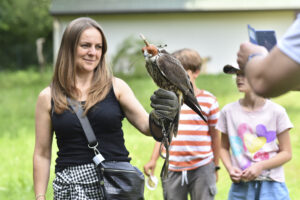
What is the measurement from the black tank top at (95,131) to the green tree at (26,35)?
37.4 m

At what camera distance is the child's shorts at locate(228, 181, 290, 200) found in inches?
161

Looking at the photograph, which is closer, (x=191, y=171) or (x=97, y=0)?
(x=191, y=171)

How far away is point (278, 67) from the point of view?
213 centimetres

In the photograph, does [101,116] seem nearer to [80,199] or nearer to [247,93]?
[80,199]

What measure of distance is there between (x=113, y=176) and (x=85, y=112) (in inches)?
19.0

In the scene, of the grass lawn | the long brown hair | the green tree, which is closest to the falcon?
the long brown hair

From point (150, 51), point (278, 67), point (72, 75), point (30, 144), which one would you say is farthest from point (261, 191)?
point (30, 144)

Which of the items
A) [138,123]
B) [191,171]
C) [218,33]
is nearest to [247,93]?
[191,171]

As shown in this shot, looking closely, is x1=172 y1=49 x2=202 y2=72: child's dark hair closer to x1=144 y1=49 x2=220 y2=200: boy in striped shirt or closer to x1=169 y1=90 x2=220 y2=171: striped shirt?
x1=144 y1=49 x2=220 y2=200: boy in striped shirt

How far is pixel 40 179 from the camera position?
3621mm

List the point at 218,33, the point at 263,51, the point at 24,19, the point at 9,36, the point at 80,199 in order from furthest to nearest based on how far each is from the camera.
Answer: the point at 9,36 → the point at 24,19 → the point at 218,33 → the point at 80,199 → the point at 263,51

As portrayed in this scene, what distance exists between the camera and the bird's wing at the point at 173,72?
3227 mm

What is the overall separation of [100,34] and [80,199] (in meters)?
1.21

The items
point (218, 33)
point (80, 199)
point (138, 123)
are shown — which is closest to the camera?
point (80, 199)
